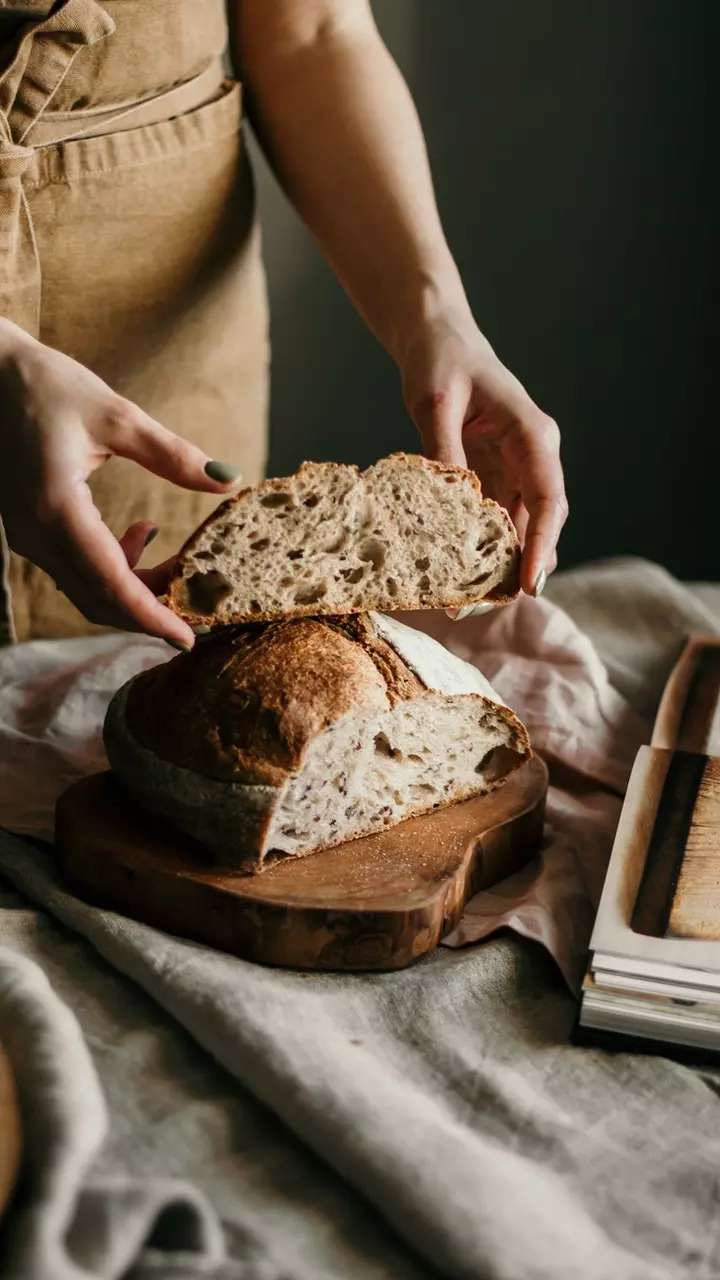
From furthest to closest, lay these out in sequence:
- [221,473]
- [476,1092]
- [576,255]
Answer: [576,255]
[221,473]
[476,1092]

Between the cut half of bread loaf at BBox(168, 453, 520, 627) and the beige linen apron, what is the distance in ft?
1.97

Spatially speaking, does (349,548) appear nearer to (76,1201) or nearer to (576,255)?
(76,1201)

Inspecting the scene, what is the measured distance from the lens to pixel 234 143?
1879 millimetres

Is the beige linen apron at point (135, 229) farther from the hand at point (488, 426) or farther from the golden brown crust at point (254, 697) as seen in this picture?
the golden brown crust at point (254, 697)

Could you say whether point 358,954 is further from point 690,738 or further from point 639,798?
point 690,738

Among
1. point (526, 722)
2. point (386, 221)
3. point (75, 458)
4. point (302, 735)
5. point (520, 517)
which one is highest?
point (386, 221)

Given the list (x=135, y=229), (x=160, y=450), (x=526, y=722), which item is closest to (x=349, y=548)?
(x=160, y=450)

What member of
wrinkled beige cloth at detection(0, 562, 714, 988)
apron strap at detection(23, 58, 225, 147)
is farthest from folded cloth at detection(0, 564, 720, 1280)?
apron strap at detection(23, 58, 225, 147)

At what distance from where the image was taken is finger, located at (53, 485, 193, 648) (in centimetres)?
112

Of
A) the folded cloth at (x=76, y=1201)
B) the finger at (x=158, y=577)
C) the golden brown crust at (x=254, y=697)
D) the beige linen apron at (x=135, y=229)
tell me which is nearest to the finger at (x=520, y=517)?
the golden brown crust at (x=254, y=697)

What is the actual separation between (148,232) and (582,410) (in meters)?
1.77

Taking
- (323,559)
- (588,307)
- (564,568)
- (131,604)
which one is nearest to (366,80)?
(323,559)

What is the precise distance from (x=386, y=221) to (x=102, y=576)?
0.78 metres

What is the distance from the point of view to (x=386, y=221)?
1687 mm
